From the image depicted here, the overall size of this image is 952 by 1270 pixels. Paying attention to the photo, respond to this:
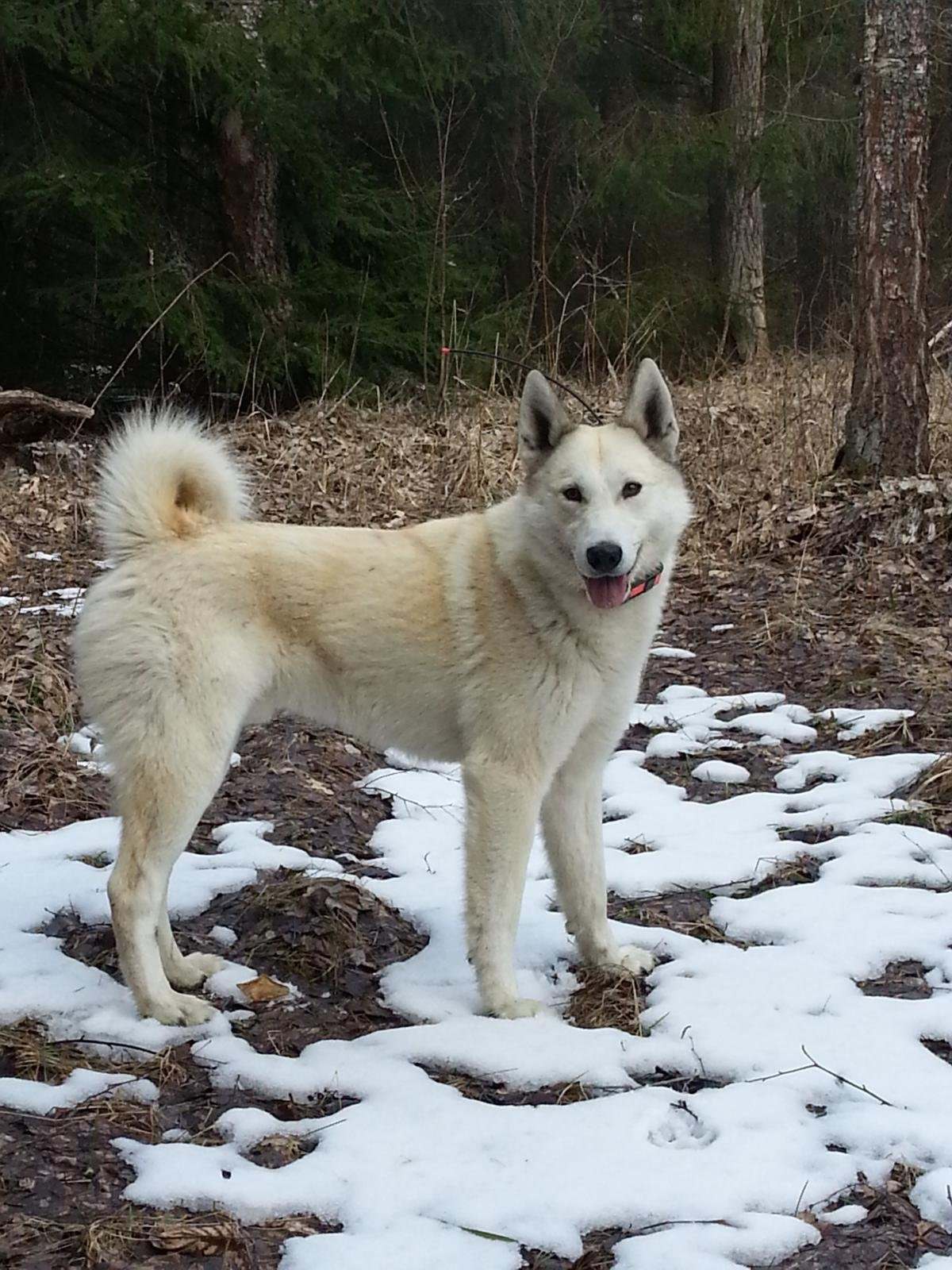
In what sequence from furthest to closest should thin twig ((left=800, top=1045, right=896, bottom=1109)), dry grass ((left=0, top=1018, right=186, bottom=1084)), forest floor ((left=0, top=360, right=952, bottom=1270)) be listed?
dry grass ((left=0, top=1018, right=186, bottom=1084))
thin twig ((left=800, top=1045, right=896, bottom=1109))
forest floor ((left=0, top=360, right=952, bottom=1270))

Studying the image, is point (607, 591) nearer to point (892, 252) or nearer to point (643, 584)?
point (643, 584)

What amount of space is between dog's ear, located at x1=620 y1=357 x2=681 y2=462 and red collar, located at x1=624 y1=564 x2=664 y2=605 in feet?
1.05

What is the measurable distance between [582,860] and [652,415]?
1.17 m

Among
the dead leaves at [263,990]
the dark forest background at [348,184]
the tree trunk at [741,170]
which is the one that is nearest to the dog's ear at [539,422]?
the dead leaves at [263,990]

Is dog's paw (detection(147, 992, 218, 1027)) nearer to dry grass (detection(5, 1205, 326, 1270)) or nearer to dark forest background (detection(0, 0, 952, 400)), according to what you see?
dry grass (detection(5, 1205, 326, 1270))

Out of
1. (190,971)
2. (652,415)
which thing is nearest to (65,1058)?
(190,971)

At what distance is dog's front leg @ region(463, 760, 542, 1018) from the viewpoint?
9.11 ft

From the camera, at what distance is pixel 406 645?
9.52 ft

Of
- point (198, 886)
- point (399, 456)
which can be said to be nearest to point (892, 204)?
point (399, 456)

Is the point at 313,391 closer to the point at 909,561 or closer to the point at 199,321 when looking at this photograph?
the point at 199,321

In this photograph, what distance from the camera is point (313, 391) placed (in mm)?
9742

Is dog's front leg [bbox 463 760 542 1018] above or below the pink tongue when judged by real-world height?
below

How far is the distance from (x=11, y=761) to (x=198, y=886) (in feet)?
3.30

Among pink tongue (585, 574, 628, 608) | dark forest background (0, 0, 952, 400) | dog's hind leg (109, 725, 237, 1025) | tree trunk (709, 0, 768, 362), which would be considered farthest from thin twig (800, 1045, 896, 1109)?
tree trunk (709, 0, 768, 362)
